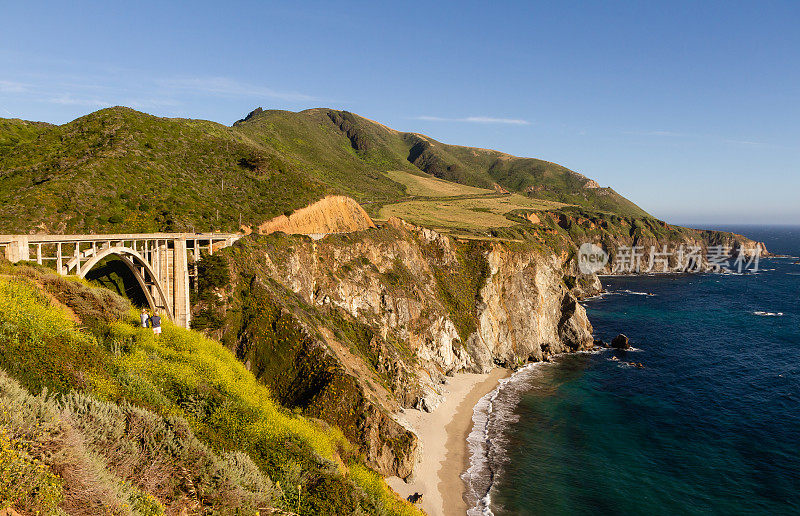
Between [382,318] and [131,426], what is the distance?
4731cm

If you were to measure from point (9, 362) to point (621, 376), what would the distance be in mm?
72981

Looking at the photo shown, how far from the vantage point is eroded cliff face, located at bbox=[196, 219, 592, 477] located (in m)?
38.3

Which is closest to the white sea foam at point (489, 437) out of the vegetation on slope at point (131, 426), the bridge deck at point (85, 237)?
the vegetation on slope at point (131, 426)

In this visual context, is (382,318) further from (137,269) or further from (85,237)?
(85,237)

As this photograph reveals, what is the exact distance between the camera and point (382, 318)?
59.8 metres

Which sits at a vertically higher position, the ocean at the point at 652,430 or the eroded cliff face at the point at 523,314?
the eroded cliff face at the point at 523,314

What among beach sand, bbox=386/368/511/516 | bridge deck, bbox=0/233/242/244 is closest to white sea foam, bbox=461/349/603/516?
beach sand, bbox=386/368/511/516

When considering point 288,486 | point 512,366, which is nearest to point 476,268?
point 512,366

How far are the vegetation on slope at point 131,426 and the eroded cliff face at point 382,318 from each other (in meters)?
13.1

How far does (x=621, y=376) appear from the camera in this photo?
65.1m

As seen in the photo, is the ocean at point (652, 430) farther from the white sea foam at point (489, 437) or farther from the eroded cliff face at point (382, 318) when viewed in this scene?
the eroded cliff face at point (382, 318)

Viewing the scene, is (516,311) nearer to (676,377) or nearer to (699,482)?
(676,377)

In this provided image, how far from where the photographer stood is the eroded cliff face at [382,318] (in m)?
38.3

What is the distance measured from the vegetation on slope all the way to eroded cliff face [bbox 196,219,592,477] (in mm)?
13085
